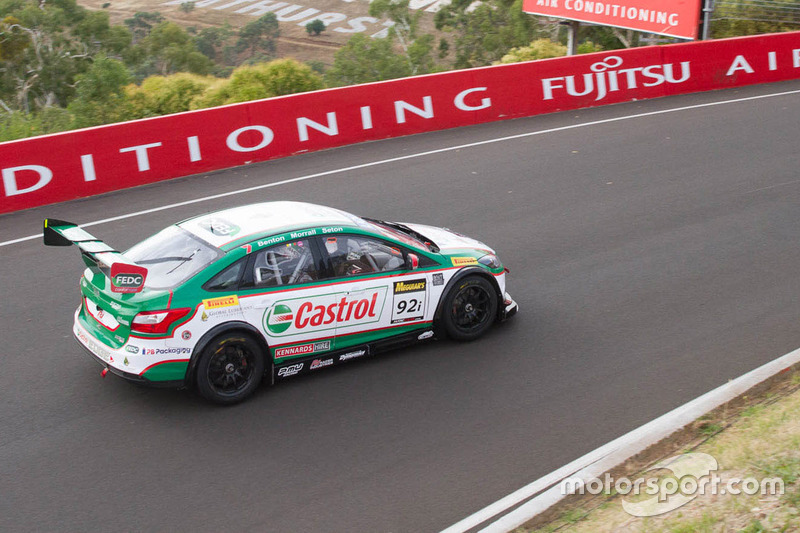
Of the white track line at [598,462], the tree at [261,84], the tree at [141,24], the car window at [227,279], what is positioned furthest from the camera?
the tree at [141,24]

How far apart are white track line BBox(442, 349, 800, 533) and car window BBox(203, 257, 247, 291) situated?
9.40ft

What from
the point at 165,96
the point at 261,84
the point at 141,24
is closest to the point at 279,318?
the point at 261,84

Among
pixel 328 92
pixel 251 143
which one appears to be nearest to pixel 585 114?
pixel 328 92

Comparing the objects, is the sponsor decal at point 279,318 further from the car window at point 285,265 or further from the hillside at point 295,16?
the hillside at point 295,16

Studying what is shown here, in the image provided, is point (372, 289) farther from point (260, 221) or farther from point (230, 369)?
point (230, 369)

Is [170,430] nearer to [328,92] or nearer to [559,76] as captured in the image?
[328,92]

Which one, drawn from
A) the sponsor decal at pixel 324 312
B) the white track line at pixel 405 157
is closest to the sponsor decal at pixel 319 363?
the sponsor decal at pixel 324 312

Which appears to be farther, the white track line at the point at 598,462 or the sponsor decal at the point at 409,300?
the sponsor decal at the point at 409,300

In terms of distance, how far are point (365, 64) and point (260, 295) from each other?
28031 mm

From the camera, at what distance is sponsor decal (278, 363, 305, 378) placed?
7621mm

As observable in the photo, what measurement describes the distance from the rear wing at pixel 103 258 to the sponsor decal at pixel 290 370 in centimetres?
146

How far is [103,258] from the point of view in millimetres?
7195

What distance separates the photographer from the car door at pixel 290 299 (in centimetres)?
735

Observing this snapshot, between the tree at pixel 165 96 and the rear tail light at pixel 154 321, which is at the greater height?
the tree at pixel 165 96
